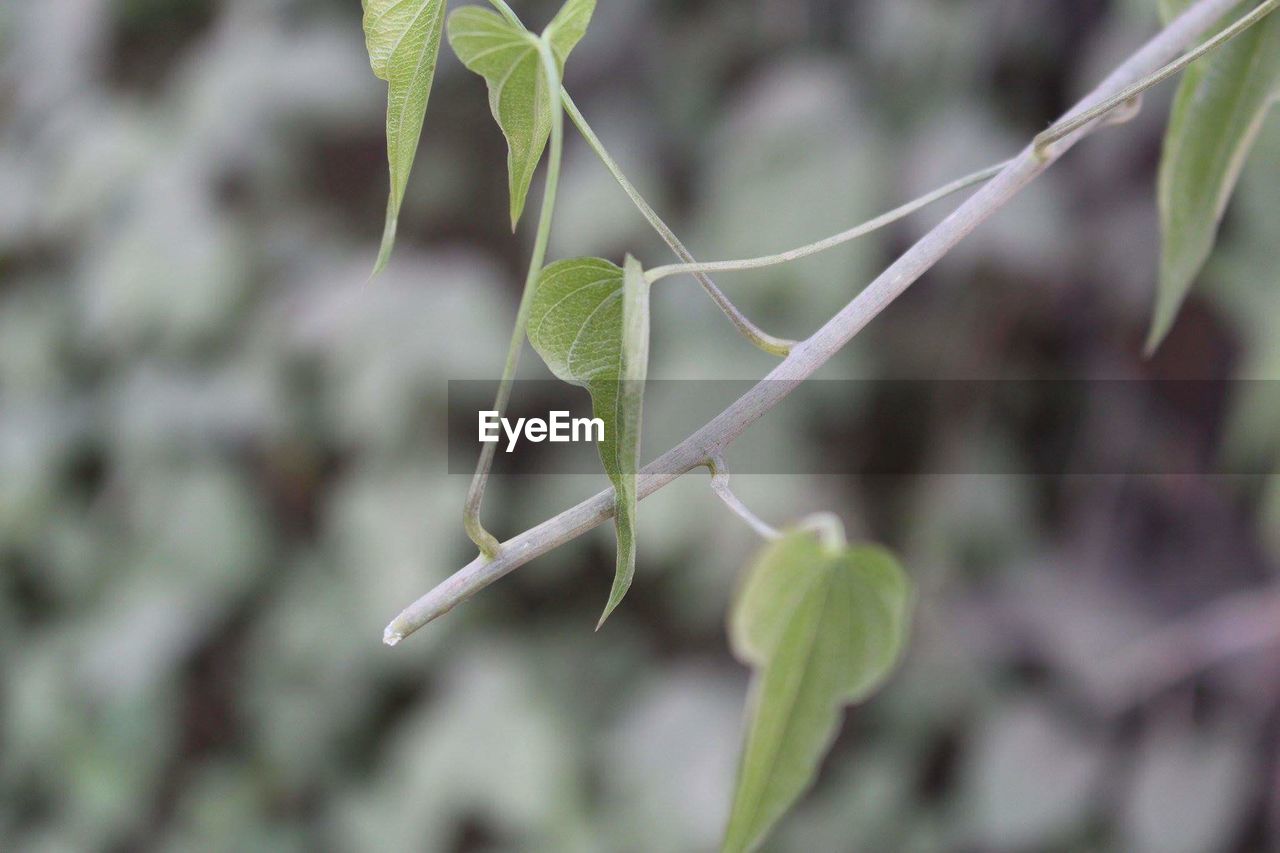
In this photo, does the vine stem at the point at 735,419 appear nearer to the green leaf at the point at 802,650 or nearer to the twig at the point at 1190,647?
the green leaf at the point at 802,650

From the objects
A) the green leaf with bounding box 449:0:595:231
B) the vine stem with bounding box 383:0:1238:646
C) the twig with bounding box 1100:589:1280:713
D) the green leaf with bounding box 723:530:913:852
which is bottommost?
the twig with bounding box 1100:589:1280:713

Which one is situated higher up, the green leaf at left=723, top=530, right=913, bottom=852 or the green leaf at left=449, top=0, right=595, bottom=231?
the green leaf at left=449, top=0, right=595, bottom=231

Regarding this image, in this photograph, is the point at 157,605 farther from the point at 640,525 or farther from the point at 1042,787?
the point at 1042,787

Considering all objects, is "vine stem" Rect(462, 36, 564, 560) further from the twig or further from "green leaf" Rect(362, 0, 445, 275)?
the twig

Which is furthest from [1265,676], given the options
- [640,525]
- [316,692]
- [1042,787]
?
[316,692]

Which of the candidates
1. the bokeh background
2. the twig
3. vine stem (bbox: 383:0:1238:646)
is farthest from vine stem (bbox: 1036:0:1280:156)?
the twig
